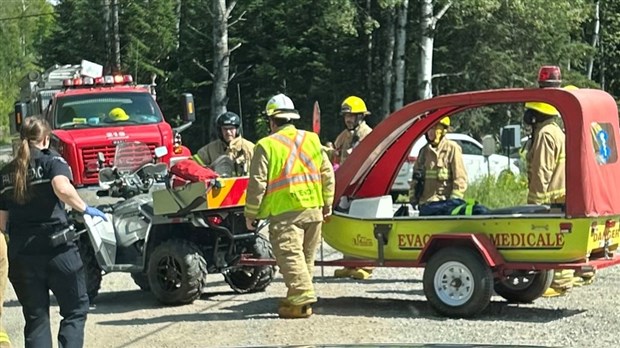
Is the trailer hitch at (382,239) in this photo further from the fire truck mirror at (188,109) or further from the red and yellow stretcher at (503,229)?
the fire truck mirror at (188,109)

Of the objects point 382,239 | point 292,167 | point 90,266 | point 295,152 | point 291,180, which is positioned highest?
point 295,152

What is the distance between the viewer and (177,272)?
37.6ft

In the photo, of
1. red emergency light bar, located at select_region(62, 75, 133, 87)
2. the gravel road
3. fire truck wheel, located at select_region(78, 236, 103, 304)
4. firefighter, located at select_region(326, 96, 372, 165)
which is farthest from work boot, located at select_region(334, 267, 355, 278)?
red emergency light bar, located at select_region(62, 75, 133, 87)

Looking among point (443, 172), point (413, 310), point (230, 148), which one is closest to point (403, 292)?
point (443, 172)

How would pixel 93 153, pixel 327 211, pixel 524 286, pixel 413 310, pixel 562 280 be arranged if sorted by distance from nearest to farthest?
pixel 327 211 → pixel 413 310 → pixel 524 286 → pixel 562 280 → pixel 93 153

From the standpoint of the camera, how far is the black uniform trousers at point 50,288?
8.27m

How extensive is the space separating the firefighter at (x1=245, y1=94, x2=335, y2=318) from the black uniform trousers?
2.43 metres

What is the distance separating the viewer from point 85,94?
68.9ft

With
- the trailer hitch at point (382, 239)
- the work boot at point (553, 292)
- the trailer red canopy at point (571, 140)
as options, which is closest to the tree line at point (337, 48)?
the work boot at point (553, 292)

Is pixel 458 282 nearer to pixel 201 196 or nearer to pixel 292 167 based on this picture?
pixel 292 167

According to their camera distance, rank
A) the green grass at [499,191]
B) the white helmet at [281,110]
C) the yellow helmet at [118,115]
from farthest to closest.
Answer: the yellow helmet at [118,115], the green grass at [499,191], the white helmet at [281,110]

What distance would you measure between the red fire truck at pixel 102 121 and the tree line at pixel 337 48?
35.1 feet

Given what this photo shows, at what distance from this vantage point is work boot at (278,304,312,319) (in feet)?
34.8

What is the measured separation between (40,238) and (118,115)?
1259 centimetres
